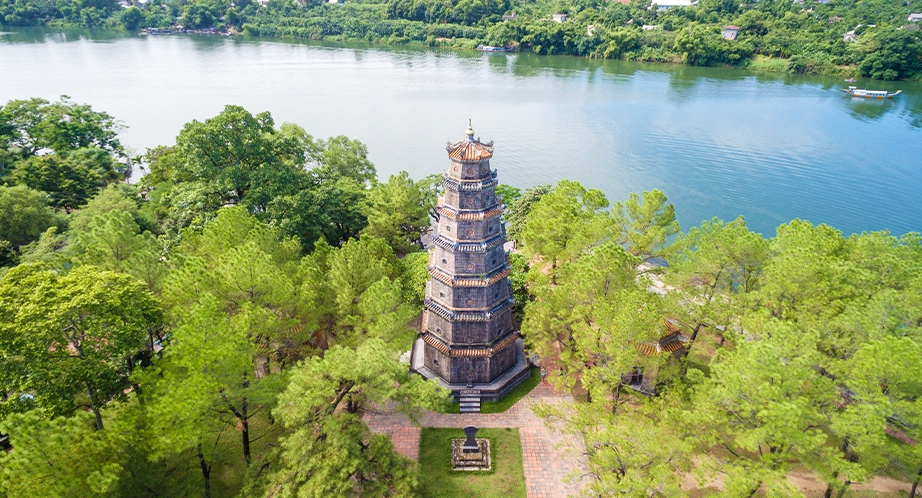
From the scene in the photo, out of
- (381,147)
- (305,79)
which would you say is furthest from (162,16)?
(381,147)

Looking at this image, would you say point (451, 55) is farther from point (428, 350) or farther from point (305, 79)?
point (428, 350)

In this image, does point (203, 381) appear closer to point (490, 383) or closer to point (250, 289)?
point (250, 289)

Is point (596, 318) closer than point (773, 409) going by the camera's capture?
No

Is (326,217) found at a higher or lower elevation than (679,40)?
lower

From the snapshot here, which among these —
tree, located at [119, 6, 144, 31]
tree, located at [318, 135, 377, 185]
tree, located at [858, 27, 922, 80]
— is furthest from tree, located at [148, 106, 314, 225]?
tree, located at [119, 6, 144, 31]

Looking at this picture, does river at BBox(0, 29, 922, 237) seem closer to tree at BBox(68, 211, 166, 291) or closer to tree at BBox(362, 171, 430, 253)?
tree at BBox(362, 171, 430, 253)

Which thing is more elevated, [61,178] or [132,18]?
[132,18]

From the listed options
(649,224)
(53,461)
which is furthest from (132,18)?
(53,461)

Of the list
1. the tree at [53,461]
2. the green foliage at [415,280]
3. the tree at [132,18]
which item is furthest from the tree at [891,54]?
the tree at [132,18]
